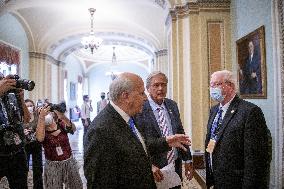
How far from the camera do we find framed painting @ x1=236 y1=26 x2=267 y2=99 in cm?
427

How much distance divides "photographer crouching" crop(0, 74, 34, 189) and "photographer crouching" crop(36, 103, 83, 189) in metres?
0.49

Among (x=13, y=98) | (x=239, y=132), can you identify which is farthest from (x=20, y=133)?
(x=239, y=132)

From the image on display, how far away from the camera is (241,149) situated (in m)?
2.56

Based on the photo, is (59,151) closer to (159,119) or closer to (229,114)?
(159,119)

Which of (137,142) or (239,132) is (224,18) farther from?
(137,142)

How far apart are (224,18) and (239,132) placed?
440 centimetres

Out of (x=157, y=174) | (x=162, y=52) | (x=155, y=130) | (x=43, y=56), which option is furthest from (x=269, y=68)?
(x=43, y=56)

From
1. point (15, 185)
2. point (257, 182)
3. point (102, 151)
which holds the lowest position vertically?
point (15, 185)

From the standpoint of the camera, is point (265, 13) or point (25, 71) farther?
point (25, 71)

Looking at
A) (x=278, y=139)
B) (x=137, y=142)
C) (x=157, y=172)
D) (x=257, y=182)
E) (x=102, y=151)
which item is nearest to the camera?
(x=102, y=151)

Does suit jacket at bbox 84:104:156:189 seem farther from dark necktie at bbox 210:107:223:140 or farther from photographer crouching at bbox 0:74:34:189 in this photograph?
photographer crouching at bbox 0:74:34:189

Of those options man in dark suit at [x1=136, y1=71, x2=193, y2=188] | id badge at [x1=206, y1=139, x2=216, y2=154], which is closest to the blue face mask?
id badge at [x1=206, y1=139, x2=216, y2=154]

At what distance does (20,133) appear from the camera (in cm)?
307

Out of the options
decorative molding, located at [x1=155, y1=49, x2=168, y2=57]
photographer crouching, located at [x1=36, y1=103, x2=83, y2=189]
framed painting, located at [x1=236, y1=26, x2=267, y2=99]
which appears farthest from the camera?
decorative molding, located at [x1=155, y1=49, x2=168, y2=57]
